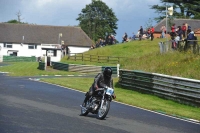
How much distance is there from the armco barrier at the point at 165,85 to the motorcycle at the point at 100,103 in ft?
25.3

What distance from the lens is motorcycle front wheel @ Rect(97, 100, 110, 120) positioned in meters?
15.6

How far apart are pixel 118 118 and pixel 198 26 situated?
236ft

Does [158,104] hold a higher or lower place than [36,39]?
lower

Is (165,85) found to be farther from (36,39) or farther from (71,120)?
(36,39)

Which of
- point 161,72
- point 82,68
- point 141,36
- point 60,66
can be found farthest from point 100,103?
point 141,36

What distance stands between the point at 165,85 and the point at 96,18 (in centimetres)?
11227

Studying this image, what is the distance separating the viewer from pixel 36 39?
11431 centimetres

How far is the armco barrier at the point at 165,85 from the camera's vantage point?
23.3 meters

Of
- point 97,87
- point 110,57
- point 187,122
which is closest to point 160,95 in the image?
point 187,122

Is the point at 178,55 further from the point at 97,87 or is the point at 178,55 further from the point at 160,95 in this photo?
the point at 97,87

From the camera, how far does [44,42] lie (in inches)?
4498

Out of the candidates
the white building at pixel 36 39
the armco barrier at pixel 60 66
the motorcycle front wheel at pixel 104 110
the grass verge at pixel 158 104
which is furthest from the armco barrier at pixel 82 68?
the white building at pixel 36 39

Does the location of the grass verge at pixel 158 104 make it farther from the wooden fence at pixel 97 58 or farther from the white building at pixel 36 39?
the white building at pixel 36 39

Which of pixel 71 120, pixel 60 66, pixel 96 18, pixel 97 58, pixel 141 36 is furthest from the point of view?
pixel 96 18
